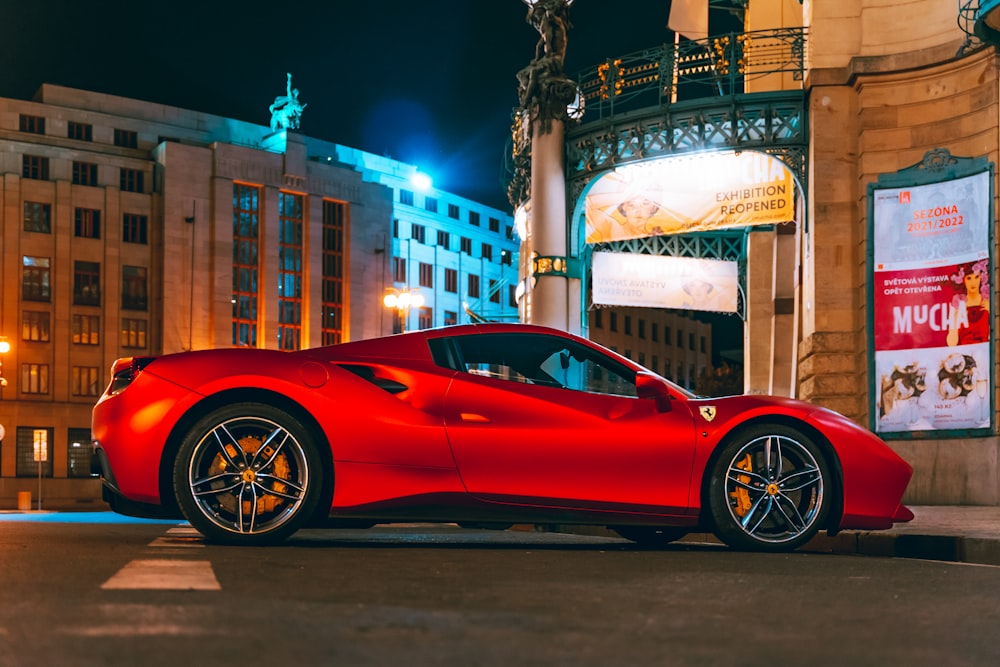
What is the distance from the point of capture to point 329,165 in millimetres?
88375

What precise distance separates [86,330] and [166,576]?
242 feet

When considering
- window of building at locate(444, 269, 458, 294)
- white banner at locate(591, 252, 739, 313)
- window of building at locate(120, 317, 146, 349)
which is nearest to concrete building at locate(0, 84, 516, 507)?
window of building at locate(120, 317, 146, 349)

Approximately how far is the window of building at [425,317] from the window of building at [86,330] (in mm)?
26426

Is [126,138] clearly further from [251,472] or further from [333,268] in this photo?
[251,472]

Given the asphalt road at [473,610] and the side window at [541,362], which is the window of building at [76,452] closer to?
the side window at [541,362]

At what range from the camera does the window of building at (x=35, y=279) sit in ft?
243

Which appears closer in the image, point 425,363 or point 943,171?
point 425,363

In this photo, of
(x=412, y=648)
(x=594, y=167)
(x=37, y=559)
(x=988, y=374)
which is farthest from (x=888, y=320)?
(x=412, y=648)

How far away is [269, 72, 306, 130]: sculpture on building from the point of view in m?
88.2

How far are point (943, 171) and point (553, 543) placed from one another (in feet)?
44.3

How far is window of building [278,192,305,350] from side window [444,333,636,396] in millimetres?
77292

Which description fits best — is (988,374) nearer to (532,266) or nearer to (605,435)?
(532,266)

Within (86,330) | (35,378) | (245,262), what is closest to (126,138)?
(245,262)

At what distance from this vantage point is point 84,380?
74938 millimetres
